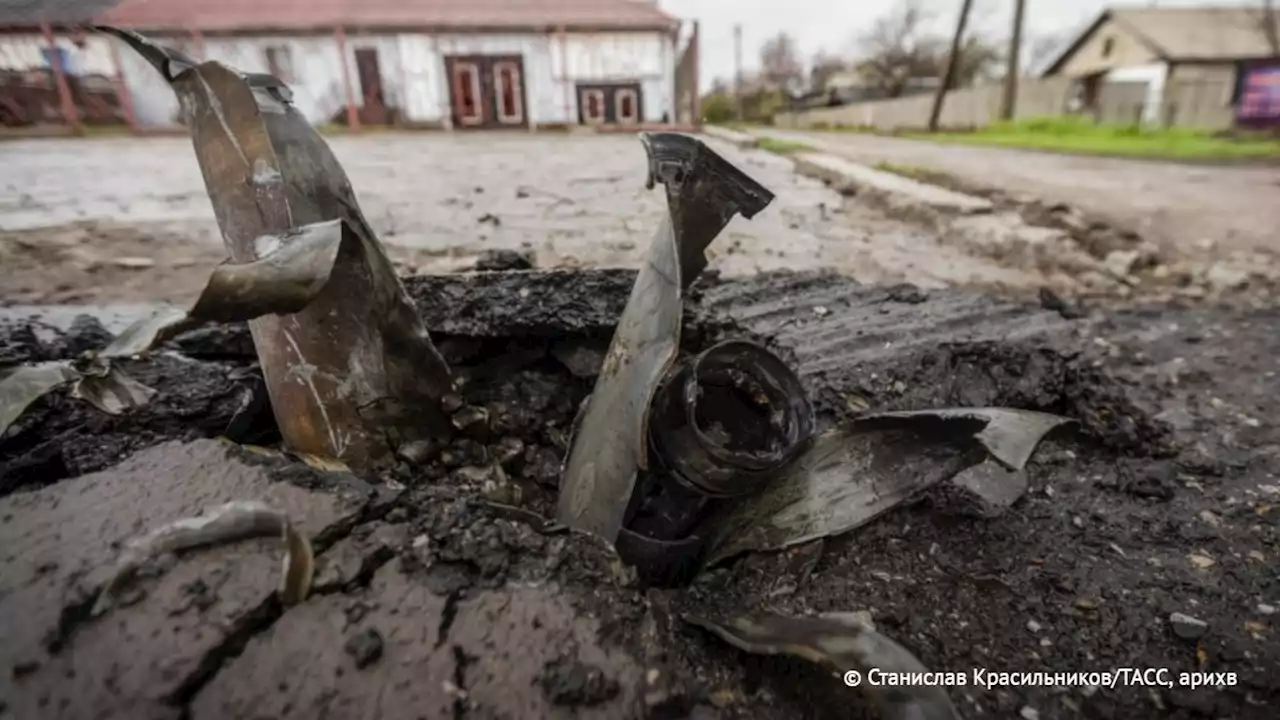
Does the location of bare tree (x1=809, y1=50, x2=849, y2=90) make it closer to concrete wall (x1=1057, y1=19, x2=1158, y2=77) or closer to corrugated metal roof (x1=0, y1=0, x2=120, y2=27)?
concrete wall (x1=1057, y1=19, x2=1158, y2=77)

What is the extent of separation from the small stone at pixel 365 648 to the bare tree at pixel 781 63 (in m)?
23.8

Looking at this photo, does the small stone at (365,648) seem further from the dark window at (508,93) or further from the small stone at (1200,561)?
the dark window at (508,93)

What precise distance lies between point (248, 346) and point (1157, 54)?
2992cm

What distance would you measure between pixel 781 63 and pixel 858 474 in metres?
26.6

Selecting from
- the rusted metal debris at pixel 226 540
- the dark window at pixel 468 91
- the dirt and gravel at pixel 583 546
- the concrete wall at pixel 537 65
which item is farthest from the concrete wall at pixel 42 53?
the dark window at pixel 468 91

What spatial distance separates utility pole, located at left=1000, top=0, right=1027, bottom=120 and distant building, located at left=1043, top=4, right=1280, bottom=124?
4365 millimetres

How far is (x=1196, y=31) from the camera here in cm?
2347

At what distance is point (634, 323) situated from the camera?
3.78 feet

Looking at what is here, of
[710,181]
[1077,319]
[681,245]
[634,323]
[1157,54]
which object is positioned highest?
[1157,54]

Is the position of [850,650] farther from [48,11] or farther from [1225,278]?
[1225,278]

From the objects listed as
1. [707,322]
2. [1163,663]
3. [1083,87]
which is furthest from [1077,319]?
[1083,87]

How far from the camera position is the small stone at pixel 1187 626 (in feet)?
2.89

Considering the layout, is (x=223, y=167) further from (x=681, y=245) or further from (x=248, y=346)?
(x=681, y=245)

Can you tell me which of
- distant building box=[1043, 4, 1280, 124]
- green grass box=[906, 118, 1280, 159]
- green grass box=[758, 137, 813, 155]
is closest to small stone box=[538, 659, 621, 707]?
green grass box=[758, 137, 813, 155]
